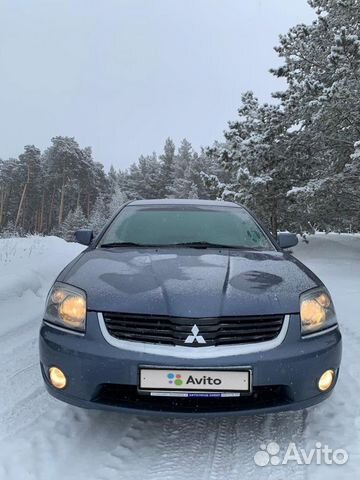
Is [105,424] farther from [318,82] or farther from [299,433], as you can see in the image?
[318,82]

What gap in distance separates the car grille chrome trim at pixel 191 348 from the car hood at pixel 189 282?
0.52 feet

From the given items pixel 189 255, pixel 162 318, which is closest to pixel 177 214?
pixel 189 255

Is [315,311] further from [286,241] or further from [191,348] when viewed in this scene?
[286,241]

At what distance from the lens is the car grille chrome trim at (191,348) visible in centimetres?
223

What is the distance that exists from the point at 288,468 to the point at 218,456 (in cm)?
37

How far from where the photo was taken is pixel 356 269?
1071 cm

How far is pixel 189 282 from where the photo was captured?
2.56 metres

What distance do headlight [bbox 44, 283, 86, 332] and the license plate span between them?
46cm

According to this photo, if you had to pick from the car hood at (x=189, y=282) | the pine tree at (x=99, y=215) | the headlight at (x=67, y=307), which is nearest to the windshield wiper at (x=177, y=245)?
the car hood at (x=189, y=282)

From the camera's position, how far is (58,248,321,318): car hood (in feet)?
7.73

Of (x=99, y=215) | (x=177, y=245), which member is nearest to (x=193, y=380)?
(x=177, y=245)

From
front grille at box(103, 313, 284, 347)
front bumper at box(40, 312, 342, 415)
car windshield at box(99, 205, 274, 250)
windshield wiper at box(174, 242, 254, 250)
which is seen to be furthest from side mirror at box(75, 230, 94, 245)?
front grille at box(103, 313, 284, 347)

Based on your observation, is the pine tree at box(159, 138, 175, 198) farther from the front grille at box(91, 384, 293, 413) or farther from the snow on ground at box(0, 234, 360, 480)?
the front grille at box(91, 384, 293, 413)

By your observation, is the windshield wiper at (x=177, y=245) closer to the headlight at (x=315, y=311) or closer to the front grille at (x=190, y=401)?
the headlight at (x=315, y=311)
